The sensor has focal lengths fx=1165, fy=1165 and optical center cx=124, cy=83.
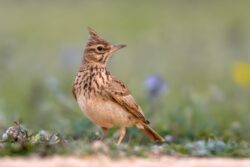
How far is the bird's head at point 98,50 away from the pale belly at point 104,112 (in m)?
0.59

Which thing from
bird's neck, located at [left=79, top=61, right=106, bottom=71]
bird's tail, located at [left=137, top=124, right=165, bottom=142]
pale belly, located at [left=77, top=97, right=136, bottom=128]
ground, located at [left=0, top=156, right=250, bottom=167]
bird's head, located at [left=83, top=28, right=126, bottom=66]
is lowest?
ground, located at [left=0, top=156, right=250, bottom=167]

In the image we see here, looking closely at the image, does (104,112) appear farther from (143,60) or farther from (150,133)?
(143,60)

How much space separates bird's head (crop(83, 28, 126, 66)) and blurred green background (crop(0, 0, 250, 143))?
955 millimetres

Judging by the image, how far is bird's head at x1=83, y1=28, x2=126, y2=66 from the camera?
38.7ft

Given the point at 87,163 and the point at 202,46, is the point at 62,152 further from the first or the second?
the point at 202,46

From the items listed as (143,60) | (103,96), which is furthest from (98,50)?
(143,60)

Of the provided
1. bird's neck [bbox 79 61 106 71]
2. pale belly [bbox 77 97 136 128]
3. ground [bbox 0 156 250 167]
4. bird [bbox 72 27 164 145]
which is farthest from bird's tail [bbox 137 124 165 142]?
ground [bbox 0 156 250 167]

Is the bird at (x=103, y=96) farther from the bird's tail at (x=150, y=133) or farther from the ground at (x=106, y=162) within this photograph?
the ground at (x=106, y=162)

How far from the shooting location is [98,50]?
11.8 meters

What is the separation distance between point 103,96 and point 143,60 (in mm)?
9468

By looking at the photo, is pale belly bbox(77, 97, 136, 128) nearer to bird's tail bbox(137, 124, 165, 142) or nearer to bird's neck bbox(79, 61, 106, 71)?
bird's tail bbox(137, 124, 165, 142)

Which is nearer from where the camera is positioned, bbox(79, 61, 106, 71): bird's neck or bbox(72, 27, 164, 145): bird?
bbox(72, 27, 164, 145): bird

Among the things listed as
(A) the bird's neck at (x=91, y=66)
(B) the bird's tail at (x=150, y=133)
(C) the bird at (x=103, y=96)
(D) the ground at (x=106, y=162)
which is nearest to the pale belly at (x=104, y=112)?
(C) the bird at (x=103, y=96)

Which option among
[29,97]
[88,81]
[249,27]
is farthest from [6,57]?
[249,27]
